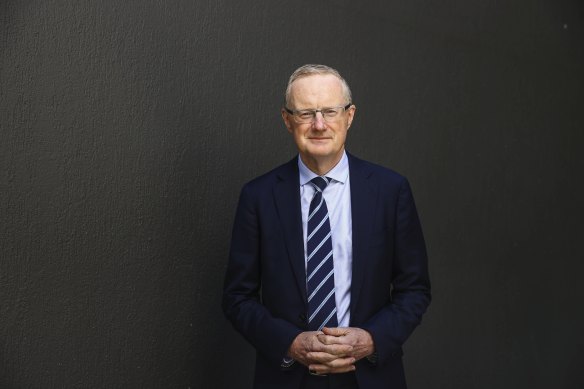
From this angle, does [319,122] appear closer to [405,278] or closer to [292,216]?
[292,216]

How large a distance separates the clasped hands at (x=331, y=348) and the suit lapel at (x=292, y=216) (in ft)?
0.59

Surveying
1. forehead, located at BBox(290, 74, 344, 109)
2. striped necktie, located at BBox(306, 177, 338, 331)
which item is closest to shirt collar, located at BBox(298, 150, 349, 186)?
striped necktie, located at BBox(306, 177, 338, 331)

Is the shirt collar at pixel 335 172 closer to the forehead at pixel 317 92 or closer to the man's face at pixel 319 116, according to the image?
the man's face at pixel 319 116

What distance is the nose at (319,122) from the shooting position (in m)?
3.10

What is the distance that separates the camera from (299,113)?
3143 millimetres

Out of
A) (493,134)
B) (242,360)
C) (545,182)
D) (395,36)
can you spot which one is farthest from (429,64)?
(242,360)

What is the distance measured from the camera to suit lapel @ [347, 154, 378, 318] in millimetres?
3145

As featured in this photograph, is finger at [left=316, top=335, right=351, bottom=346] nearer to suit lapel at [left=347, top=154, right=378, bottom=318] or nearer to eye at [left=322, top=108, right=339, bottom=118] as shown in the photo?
suit lapel at [left=347, top=154, right=378, bottom=318]

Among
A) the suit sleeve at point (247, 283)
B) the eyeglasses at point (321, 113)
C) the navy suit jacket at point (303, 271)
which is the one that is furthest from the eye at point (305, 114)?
the suit sleeve at point (247, 283)

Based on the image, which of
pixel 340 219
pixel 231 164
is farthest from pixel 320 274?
pixel 231 164

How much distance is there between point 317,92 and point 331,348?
910 millimetres

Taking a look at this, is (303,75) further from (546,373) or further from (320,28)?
(546,373)

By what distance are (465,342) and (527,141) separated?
4.64 ft

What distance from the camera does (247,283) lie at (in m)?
3.26
